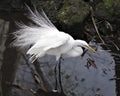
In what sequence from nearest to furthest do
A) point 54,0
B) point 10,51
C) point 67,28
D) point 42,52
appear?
point 42,52
point 10,51
point 67,28
point 54,0

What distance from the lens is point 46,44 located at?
4758 mm

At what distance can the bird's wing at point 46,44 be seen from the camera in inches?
187

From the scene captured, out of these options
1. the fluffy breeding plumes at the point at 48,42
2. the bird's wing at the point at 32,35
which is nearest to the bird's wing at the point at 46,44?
the fluffy breeding plumes at the point at 48,42

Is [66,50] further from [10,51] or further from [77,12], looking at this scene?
[77,12]

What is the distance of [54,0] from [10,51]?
1.91m

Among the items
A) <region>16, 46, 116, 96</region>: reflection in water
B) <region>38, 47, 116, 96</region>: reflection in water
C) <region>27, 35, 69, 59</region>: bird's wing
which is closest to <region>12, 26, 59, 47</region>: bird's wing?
<region>27, 35, 69, 59</region>: bird's wing

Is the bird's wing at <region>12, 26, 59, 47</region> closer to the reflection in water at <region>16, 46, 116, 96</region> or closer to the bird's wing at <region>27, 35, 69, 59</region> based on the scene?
the bird's wing at <region>27, 35, 69, 59</region>

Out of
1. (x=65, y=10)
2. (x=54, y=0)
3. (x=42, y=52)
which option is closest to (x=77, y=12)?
(x=65, y=10)

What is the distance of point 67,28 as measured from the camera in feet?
20.8

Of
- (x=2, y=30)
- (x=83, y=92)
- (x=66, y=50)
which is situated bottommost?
(x=83, y=92)

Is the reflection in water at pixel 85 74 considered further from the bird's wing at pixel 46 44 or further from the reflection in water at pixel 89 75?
the bird's wing at pixel 46 44

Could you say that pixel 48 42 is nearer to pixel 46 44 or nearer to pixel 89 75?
pixel 46 44

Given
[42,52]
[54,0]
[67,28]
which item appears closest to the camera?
[42,52]

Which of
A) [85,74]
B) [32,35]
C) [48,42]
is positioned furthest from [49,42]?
[85,74]
